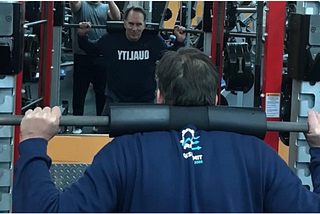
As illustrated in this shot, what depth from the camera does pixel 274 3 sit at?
283 cm

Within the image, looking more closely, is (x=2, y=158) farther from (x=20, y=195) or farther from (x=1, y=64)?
(x=20, y=195)

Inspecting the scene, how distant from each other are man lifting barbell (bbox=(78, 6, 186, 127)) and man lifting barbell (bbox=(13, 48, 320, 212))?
306cm

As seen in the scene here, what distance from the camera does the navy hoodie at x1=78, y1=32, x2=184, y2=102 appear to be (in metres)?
4.61

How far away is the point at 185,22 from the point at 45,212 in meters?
6.15

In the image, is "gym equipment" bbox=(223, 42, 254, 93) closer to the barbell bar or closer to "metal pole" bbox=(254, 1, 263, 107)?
"metal pole" bbox=(254, 1, 263, 107)

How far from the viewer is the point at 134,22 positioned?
4477 millimetres

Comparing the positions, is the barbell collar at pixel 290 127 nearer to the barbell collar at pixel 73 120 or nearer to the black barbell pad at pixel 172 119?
the black barbell pad at pixel 172 119

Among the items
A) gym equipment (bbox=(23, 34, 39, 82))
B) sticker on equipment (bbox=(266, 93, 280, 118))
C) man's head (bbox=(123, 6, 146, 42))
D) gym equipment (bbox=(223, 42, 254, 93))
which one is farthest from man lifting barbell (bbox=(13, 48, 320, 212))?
man's head (bbox=(123, 6, 146, 42))

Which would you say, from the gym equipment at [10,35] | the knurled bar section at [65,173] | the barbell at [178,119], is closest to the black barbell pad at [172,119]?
the barbell at [178,119]

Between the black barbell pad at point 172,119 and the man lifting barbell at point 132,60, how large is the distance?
3.03 metres

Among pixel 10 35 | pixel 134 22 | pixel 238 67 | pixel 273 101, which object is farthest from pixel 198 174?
pixel 134 22

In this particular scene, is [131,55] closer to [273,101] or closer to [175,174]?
[273,101]

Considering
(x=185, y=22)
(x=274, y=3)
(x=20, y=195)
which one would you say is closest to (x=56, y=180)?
(x=274, y=3)

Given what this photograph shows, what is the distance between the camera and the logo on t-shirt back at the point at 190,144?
4.74ft
